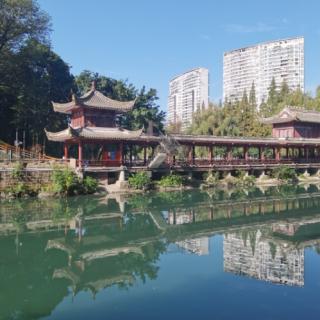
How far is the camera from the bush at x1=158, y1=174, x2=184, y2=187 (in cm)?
2889

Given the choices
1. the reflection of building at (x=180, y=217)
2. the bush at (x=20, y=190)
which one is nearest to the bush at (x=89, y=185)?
the bush at (x=20, y=190)

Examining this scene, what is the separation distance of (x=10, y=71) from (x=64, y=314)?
106 ft

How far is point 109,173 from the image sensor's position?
28.0 meters

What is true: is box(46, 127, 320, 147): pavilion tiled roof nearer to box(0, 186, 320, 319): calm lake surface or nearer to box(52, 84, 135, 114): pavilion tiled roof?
box(52, 84, 135, 114): pavilion tiled roof

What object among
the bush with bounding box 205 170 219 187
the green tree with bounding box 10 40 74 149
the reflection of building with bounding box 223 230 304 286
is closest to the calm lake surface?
the reflection of building with bounding box 223 230 304 286

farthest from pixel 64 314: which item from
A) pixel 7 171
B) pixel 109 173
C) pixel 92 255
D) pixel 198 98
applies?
pixel 198 98

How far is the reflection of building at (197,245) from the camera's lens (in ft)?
42.3

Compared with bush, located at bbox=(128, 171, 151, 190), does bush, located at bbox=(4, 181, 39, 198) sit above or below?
below

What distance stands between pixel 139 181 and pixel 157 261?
15602 millimetres

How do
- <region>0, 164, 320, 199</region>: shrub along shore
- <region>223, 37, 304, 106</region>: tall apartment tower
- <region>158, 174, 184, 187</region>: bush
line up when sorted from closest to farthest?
<region>0, 164, 320, 199</region>: shrub along shore, <region>158, 174, 184, 187</region>: bush, <region>223, 37, 304, 106</region>: tall apartment tower

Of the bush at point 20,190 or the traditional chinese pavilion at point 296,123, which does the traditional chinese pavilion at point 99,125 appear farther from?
the traditional chinese pavilion at point 296,123

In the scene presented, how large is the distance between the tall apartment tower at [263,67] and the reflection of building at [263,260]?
9114 cm

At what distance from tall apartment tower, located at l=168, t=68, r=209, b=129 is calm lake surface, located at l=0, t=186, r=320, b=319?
101m

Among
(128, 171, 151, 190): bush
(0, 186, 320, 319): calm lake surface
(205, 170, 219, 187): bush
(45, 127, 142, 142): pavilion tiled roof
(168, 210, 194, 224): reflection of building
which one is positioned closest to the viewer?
(0, 186, 320, 319): calm lake surface
